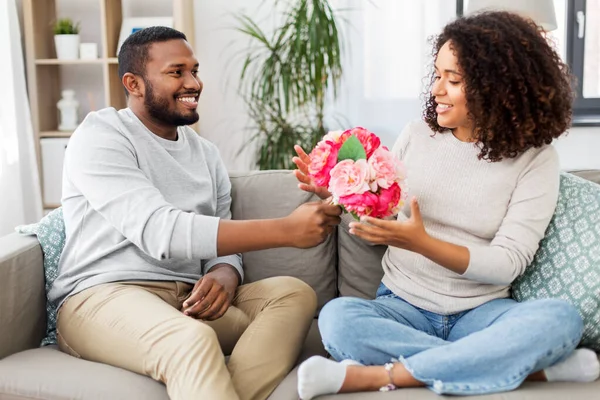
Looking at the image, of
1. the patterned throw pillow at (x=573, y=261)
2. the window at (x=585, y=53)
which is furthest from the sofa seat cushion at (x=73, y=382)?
the window at (x=585, y=53)

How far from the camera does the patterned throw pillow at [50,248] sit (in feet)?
6.32

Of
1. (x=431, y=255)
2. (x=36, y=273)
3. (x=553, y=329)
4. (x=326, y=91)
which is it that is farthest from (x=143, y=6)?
(x=553, y=329)

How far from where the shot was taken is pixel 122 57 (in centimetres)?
201

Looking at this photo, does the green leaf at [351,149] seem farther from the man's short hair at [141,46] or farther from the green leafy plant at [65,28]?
the green leafy plant at [65,28]

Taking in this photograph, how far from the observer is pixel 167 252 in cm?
167

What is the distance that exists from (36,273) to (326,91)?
210cm

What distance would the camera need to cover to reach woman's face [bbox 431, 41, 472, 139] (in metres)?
1.78

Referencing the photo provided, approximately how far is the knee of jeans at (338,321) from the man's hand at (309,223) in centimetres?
16

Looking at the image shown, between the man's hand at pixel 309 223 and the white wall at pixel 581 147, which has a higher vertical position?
the man's hand at pixel 309 223

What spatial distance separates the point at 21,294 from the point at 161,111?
0.58m

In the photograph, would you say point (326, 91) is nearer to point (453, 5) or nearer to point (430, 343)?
point (453, 5)

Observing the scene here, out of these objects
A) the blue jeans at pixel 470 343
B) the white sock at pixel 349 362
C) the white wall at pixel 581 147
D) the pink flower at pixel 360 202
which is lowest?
the white sock at pixel 349 362

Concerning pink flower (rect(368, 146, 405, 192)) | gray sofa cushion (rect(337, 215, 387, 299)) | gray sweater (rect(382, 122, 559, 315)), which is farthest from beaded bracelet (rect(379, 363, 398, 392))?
gray sofa cushion (rect(337, 215, 387, 299))

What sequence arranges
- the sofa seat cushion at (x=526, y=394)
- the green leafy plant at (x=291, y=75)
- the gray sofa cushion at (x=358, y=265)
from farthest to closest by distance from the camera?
the green leafy plant at (x=291, y=75), the gray sofa cushion at (x=358, y=265), the sofa seat cushion at (x=526, y=394)
